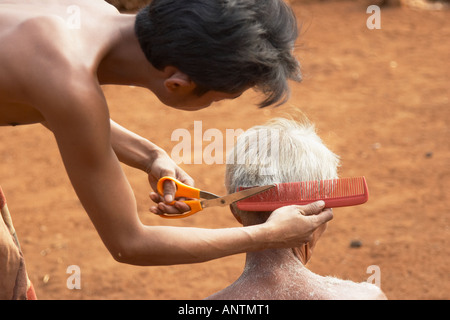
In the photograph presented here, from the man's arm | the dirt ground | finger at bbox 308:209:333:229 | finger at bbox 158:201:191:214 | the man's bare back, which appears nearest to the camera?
the man's bare back

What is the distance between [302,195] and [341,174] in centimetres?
397

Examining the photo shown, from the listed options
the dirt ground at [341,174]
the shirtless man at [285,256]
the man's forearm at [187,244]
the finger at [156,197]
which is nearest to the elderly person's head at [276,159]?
the shirtless man at [285,256]

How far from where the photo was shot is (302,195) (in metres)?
2.68

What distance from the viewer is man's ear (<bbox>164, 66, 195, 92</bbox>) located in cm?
252

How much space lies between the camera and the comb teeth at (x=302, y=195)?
8.77ft

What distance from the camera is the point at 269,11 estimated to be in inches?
100

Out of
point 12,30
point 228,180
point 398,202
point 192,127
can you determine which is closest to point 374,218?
point 398,202

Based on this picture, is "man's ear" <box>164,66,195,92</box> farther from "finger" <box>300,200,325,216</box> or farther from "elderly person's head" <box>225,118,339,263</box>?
"finger" <box>300,200,325,216</box>

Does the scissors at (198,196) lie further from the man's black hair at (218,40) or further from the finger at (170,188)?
the man's black hair at (218,40)

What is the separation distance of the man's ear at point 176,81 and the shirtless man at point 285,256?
0.36m

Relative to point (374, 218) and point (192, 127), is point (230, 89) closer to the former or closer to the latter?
point (374, 218)

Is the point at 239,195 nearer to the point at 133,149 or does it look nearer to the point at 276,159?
the point at 276,159

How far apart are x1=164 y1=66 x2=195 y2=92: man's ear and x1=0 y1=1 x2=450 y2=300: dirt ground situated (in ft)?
3.81

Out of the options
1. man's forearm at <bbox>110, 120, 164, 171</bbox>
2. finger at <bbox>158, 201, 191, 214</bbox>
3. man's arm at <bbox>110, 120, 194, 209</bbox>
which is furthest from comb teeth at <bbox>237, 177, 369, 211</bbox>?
man's forearm at <bbox>110, 120, 164, 171</bbox>
